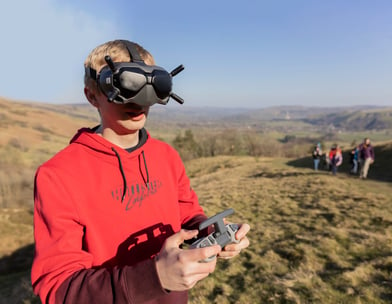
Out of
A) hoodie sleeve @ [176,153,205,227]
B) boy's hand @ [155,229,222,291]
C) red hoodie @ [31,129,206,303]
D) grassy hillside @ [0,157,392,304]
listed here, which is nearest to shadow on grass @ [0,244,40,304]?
grassy hillside @ [0,157,392,304]

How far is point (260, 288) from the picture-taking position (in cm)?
495

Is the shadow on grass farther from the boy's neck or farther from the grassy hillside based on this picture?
the boy's neck

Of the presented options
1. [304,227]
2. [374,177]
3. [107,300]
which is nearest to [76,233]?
[107,300]

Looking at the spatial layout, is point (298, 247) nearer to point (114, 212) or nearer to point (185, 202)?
point (185, 202)

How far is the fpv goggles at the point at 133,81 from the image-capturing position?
4.04 ft

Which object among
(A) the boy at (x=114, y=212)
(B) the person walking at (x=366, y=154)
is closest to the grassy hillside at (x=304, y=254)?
(B) the person walking at (x=366, y=154)

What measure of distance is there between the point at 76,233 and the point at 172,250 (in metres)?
0.55

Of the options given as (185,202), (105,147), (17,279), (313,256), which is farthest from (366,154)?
(17,279)

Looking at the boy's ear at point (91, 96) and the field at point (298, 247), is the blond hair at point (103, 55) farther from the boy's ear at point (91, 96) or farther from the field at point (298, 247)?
the field at point (298, 247)

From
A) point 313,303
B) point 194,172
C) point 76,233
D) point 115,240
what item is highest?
point 76,233

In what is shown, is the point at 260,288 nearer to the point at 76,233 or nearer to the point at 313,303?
the point at 313,303

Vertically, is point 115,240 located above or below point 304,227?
above

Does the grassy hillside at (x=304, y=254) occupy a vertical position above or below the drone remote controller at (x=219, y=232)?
below

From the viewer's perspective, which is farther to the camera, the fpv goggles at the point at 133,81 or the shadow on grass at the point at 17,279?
the shadow on grass at the point at 17,279
